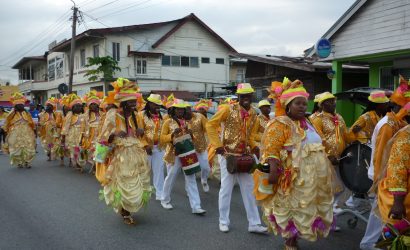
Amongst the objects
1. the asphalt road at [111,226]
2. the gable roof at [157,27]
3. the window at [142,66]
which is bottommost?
the asphalt road at [111,226]

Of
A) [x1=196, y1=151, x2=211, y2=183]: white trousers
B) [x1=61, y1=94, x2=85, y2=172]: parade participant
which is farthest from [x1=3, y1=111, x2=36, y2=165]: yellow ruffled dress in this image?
[x1=196, y1=151, x2=211, y2=183]: white trousers

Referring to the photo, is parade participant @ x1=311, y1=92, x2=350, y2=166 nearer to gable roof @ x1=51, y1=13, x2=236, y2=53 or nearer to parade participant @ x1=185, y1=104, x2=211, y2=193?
parade participant @ x1=185, y1=104, x2=211, y2=193

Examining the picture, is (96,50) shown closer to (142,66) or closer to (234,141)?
(142,66)

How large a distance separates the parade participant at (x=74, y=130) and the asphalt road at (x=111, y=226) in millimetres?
3046

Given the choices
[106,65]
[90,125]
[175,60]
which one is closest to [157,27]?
[175,60]

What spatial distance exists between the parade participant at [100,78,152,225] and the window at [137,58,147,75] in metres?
27.8

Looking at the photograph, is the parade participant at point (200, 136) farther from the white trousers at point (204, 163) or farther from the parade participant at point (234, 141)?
the parade participant at point (234, 141)

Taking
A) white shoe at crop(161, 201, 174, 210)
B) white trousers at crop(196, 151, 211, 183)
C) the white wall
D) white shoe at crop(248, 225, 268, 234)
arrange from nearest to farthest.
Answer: white shoe at crop(248, 225, 268, 234) < white shoe at crop(161, 201, 174, 210) < white trousers at crop(196, 151, 211, 183) < the white wall

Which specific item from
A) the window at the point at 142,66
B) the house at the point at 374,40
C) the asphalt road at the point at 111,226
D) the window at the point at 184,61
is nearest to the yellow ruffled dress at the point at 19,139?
the asphalt road at the point at 111,226

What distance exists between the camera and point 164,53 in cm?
3519

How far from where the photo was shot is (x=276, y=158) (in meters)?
4.89

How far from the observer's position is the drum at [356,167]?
19.4ft

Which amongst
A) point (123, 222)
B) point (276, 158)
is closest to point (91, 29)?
point (123, 222)

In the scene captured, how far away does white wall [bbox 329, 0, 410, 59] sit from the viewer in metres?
13.1
